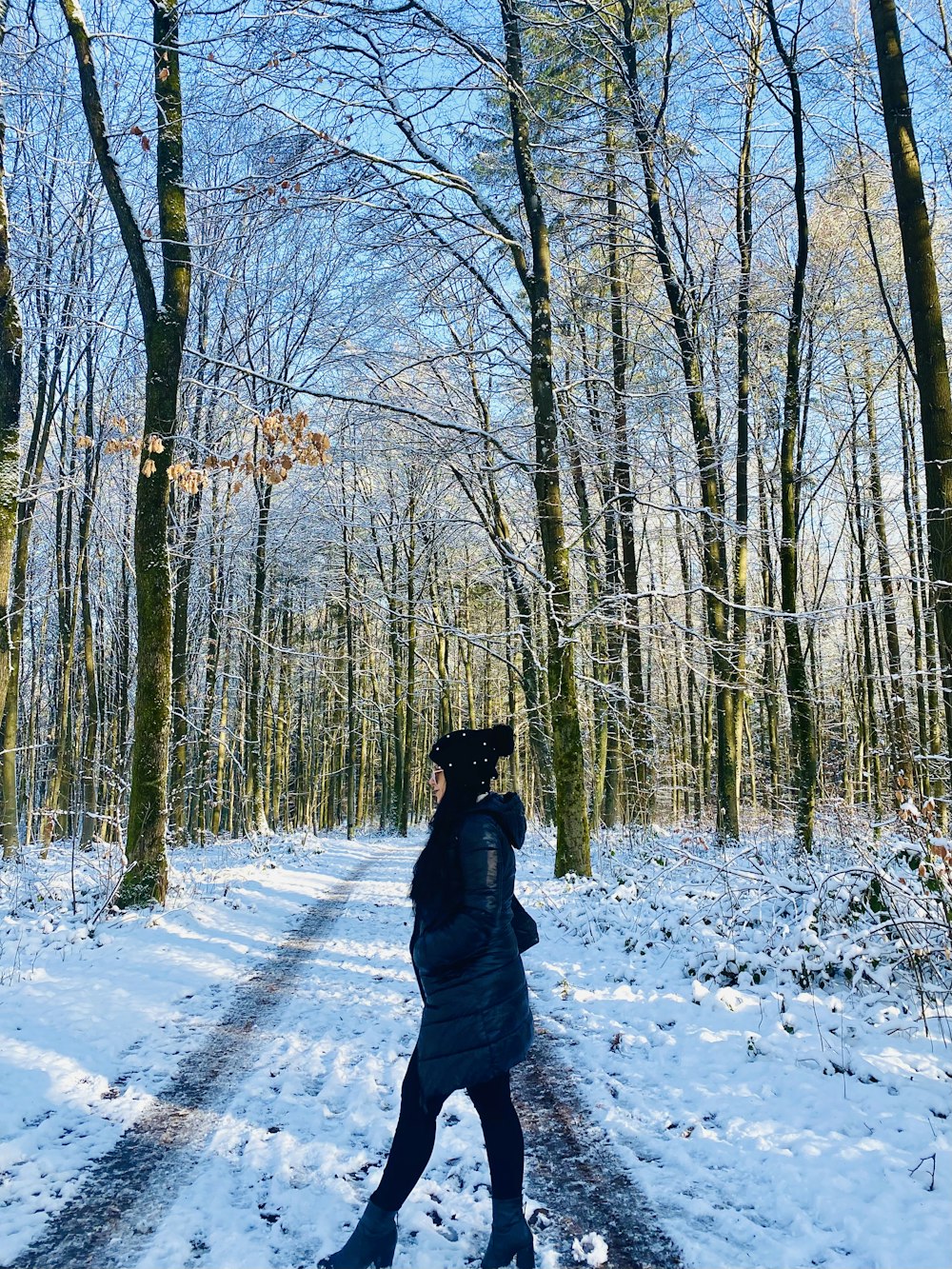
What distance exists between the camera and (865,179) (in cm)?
1584

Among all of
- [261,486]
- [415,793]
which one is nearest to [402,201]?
[261,486]

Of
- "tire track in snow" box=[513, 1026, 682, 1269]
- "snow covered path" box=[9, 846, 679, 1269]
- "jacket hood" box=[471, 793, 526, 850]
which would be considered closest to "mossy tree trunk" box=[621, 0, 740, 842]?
"tire track in snow" box=[513, 1026, 682, 1269]

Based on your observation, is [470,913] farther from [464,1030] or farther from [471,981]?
[464,1030]

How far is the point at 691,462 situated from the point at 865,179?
8596 millimetres

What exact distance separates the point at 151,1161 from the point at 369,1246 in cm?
146

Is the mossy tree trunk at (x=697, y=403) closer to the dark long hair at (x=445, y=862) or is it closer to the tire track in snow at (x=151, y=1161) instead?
the tire track in snow at (x=151, y=1161)

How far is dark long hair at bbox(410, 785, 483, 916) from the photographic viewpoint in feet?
9.79

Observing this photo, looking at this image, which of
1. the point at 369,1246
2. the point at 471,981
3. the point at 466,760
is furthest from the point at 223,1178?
the point at 466,760

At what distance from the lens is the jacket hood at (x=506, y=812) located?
3.13 meters

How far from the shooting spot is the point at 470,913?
2961 millimetres

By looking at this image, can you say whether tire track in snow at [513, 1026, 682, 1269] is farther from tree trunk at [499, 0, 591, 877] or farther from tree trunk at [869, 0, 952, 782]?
tree trunk at [499, 0, 591, 877]

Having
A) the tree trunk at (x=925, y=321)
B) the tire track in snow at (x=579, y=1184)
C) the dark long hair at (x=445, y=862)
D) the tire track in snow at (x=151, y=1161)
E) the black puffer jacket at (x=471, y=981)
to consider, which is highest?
the tree trunk at (x=925, y=321)

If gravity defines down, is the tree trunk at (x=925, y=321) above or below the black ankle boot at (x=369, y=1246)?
above

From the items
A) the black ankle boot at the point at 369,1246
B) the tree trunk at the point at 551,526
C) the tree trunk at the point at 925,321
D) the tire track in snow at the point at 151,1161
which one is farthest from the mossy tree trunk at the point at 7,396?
the tree trunk at the point at 925,321
